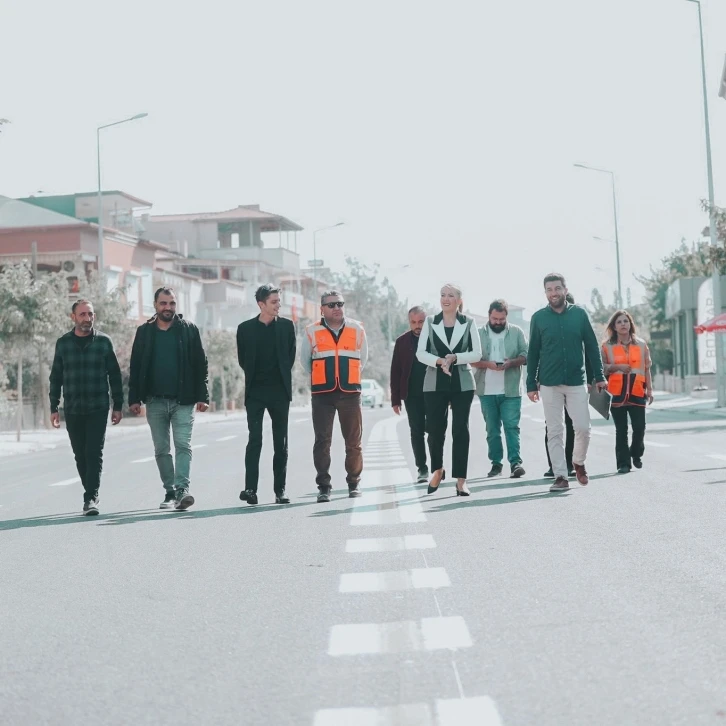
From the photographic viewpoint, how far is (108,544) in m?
9.84

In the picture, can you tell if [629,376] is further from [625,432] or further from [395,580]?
[395,580]

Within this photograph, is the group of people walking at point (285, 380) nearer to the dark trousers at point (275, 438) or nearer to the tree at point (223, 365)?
the dark trousers at point (275, 438)

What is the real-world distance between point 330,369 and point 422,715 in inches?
322

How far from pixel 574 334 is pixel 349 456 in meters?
2.30

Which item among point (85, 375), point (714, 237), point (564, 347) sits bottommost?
point (85, 375)

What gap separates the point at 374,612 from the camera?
22.2ft

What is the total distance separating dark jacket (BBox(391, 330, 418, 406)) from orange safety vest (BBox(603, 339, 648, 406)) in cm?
242

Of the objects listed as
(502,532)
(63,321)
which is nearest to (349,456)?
(502,532)

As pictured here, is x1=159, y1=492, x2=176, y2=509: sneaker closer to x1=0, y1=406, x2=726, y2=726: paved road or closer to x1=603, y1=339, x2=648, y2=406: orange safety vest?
x1=0, y1=406, x2=726, y2=726: paved road

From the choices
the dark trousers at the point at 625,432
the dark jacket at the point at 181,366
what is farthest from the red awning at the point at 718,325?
the dark jacket at the point at 181,366

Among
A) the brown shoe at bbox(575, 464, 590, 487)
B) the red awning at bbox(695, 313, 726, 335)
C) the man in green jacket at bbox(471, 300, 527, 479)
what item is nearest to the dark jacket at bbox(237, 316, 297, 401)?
the brown shoe at bbox(575, 464, 590, 487)

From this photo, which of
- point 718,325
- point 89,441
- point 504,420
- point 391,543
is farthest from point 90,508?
point 718,325

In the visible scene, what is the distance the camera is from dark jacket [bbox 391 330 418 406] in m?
14.5

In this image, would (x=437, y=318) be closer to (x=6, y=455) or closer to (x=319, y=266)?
(x=6, y=455)
